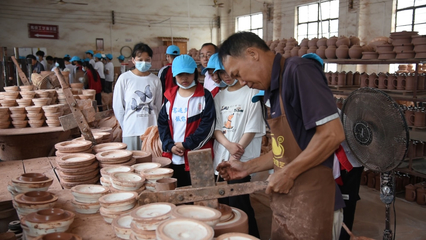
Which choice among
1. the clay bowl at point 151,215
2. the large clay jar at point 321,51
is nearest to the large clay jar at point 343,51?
the large clay jar at point 321,51

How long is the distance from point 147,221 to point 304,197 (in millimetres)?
806

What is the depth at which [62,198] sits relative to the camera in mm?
2328

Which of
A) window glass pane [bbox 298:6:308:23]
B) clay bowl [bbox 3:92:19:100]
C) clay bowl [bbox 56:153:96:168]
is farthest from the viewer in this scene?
window glass pane [bbox 298:6:308:23]

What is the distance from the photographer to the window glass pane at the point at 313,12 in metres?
13.8

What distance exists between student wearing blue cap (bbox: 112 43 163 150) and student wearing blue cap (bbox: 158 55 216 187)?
0.60m

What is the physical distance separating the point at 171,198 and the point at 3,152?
Result: 4336 millimetres

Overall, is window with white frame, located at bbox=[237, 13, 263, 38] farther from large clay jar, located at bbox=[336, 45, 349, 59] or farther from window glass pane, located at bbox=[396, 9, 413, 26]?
large clay jar, located at bbox=[336, 45, 349, 59]

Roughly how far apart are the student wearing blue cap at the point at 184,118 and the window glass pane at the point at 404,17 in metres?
9.57

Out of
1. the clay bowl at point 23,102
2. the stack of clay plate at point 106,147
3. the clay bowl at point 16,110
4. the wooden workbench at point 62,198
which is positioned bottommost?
the wooden workbench at point 62,198

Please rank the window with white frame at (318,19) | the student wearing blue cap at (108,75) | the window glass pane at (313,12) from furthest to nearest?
the window glass pane at (313,12) < the student wearing blue cap at (108,75) < the window with white frame at (318,19)

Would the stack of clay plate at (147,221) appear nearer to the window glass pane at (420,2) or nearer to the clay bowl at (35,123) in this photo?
the clay bowl at (35,123)

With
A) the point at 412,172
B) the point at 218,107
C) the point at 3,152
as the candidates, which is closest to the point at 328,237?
the point at 218,107

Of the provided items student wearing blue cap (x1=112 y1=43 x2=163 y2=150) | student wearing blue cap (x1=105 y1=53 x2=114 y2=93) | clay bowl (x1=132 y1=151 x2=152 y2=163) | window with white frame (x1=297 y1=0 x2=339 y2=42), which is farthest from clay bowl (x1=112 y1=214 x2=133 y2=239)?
student wearing blue cap (x1=105 y1=53 x2=114 y2=93)

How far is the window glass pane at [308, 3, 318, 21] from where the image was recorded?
45.2ft
